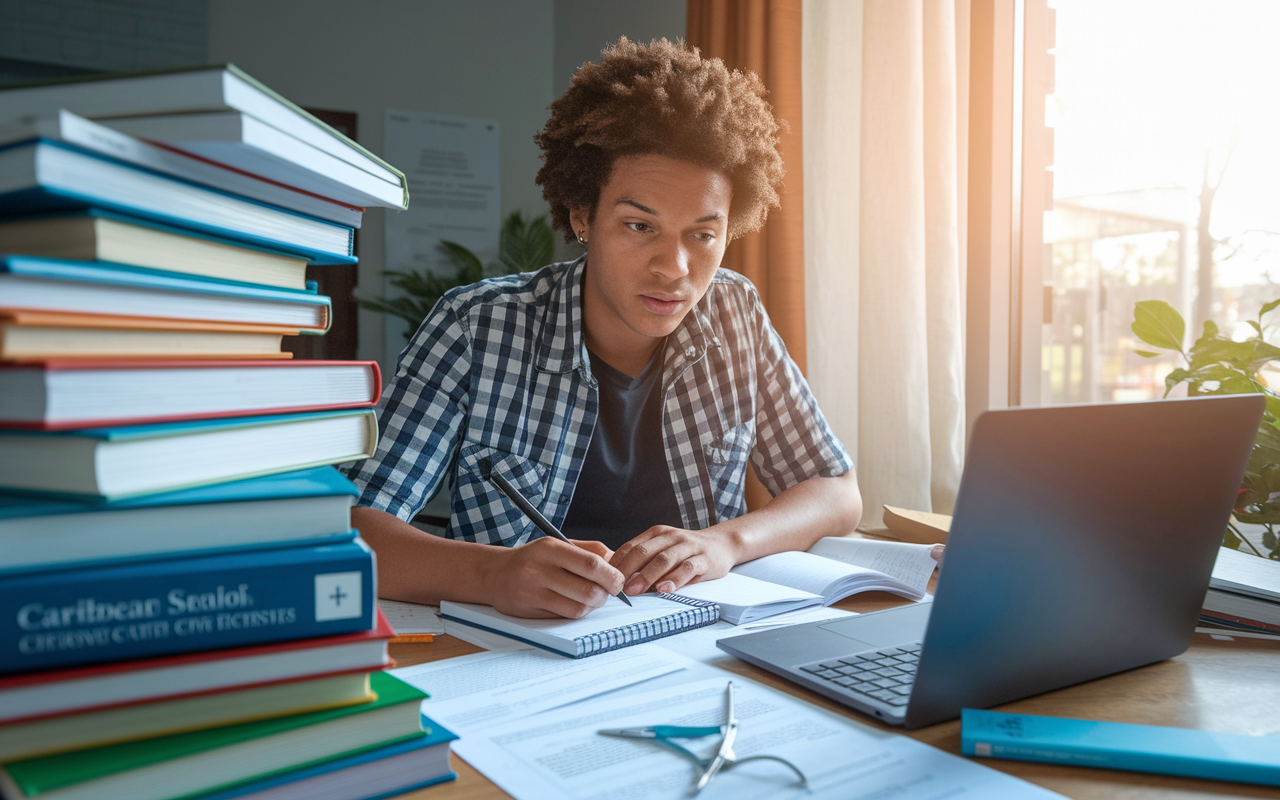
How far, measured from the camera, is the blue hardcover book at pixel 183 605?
392 millimetres

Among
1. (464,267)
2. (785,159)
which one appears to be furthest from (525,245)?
(785,159)

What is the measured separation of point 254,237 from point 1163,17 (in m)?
1.96

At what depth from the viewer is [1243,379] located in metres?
0.93

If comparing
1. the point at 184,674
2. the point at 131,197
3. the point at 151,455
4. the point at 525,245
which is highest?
the point at 525,245

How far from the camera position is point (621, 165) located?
4.16ft

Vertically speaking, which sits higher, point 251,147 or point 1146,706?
point 251,147

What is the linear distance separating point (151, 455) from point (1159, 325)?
1090mm

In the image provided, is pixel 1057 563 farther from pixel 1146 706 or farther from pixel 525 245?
pixel 525 245

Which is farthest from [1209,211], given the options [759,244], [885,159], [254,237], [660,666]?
[254,237]

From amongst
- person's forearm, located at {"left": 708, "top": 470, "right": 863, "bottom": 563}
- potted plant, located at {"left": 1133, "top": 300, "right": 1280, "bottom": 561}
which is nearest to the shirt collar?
person's forearm, located at {"left": 708, "top": 470, "right": 863, "bottom": 563}

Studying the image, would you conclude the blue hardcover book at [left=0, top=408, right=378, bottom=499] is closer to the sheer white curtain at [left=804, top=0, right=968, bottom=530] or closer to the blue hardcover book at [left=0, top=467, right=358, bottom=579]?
the blue hardcover book at [left=0, top=467, right=358, bottom=579]

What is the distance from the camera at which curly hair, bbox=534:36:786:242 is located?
1242mm

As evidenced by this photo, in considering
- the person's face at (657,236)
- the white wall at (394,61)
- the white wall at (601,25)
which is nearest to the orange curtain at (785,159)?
the person's face at (657,236)

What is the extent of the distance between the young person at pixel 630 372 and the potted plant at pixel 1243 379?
516 mm
